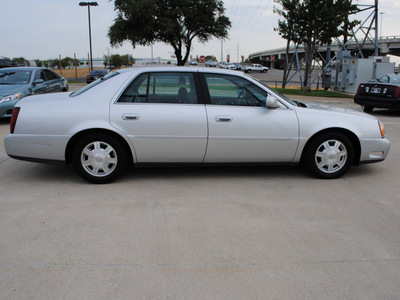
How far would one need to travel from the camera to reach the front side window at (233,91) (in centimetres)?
505

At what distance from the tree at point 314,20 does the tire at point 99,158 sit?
1587 centimetres

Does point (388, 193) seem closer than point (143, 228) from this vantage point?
No

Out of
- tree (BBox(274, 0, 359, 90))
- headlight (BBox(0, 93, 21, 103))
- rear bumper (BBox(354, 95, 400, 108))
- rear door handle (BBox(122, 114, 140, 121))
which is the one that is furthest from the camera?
tree (BBox(274, 0, 359, 90))

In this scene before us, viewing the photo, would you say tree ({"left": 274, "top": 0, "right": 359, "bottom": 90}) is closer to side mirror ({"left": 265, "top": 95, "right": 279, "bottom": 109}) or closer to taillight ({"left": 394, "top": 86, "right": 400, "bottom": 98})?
taillight ({"left": 394, "top": 86, "right": 400, "bottom": 98})

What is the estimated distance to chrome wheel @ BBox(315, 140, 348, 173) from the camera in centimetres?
514

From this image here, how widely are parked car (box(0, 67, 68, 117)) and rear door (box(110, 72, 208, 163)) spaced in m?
5.88

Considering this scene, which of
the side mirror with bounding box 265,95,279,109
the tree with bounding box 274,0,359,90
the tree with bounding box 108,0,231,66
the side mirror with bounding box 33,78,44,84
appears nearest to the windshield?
the side mirror with bounding box 33,78,44,84

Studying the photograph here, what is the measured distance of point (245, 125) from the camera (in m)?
4.95

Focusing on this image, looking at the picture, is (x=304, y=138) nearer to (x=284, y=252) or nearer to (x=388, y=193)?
(x=388, y=193)

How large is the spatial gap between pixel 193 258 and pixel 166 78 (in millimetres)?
2661

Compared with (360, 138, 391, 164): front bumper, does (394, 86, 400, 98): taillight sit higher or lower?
higher

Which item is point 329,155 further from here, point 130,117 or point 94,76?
point 94,76

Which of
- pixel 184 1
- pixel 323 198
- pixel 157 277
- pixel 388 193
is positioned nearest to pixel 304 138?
pixel 323 198

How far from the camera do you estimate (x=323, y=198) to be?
4.54 m
